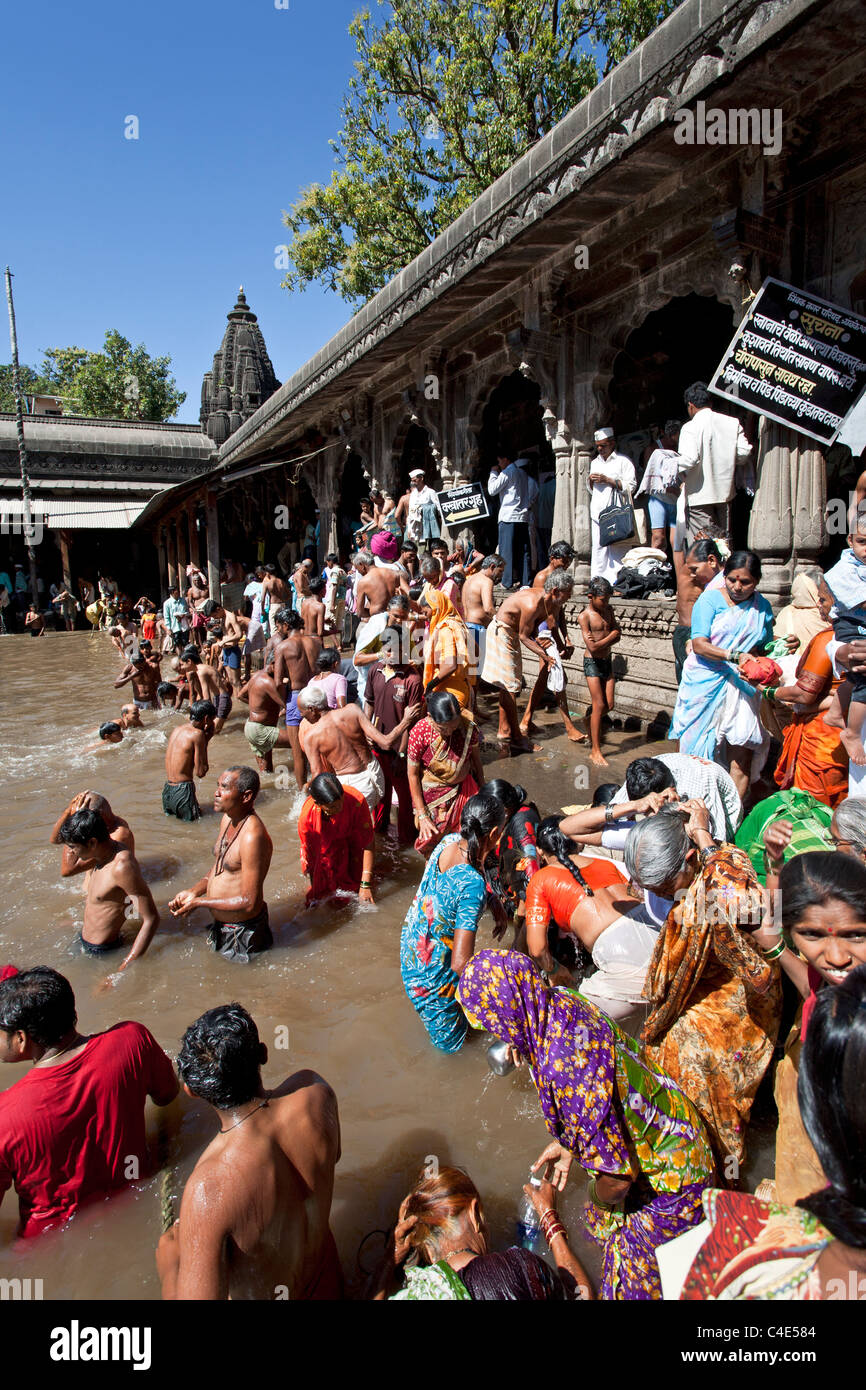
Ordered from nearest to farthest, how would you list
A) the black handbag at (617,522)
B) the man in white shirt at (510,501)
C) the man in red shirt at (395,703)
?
the man in red shirt at (395,703) < the black handbag at (617,522) < the man in white shirt at (510,501)

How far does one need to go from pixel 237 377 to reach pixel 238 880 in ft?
86.0

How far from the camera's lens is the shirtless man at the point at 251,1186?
5.50 ft

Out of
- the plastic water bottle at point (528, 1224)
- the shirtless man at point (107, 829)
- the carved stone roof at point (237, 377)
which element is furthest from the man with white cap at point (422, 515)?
the carved stone roof at point (237, 377)

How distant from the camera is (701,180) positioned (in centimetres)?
590

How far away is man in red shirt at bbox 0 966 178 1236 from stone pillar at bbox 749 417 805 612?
500 cm

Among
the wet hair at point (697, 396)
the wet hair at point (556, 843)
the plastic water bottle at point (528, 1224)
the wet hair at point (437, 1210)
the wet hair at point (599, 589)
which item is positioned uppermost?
the wet hair at point (697, 396)

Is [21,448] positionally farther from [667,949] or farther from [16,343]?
[667,949]

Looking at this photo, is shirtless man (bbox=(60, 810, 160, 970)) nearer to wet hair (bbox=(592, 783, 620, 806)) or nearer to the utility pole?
wet hair (bbox=(592, 783, 620, 806))

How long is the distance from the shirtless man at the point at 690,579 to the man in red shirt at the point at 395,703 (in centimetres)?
194

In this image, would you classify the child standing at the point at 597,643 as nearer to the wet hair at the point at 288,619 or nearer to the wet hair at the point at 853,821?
the wet hair at the point at 288,619

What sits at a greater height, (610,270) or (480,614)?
(610,270)

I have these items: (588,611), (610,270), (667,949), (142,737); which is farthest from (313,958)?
(610,270)

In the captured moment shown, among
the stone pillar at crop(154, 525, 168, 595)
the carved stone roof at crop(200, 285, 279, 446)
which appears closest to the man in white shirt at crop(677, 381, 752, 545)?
the stone pillar at crop(154, 525, 168, 595)
